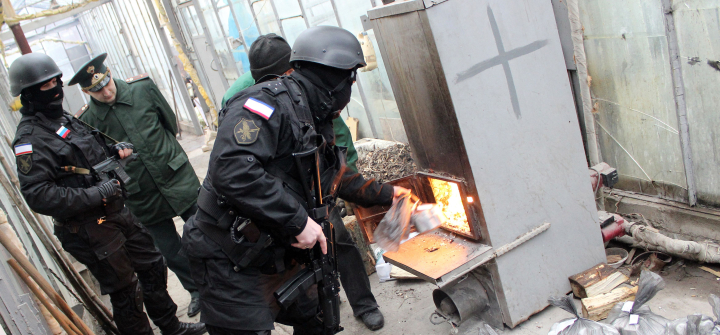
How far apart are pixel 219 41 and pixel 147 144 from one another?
5996 mm

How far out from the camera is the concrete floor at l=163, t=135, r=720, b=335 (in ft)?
9.01

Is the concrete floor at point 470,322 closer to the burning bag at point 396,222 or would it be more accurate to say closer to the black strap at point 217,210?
the burning bag at point 396,222

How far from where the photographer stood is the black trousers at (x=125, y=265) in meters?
3.26

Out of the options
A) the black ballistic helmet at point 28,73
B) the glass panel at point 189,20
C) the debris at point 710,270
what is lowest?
the debris at point 710,270

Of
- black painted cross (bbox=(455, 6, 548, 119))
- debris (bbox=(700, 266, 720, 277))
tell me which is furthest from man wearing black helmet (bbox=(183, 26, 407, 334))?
debris (bbox=(700, 266, 720, 277))

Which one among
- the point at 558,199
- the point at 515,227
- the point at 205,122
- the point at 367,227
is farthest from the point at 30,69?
the point at 205,122

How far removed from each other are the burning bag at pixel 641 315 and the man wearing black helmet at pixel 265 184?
1500 millimetres

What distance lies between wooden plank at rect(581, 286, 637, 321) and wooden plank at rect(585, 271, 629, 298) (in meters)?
0.07

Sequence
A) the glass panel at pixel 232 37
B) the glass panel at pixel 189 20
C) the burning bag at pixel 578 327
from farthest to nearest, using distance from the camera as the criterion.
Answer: the glass panel at pixel 189 20
the glass panel at pixel 232 37
the burning bag at pixel 578 327

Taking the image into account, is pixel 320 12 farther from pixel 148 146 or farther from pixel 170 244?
pixel 170 244

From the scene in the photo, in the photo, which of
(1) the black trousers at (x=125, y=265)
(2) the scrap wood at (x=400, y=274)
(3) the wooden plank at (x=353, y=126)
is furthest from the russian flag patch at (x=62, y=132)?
(3) the wooden plank at (x=353, y=126)

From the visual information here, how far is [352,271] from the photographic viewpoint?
3.33 metres

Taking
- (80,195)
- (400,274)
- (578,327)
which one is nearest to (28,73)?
(80,195)

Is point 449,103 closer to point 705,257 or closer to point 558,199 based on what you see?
point 558,199
